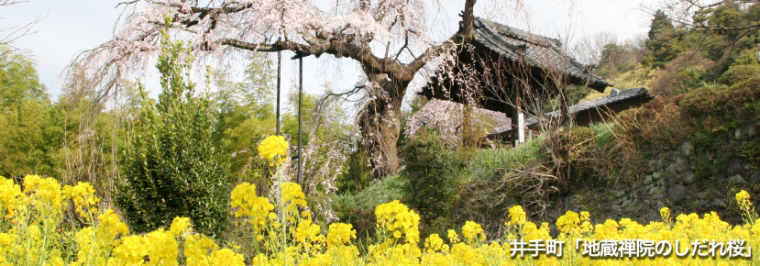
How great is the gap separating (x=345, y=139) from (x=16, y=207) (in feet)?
29.9

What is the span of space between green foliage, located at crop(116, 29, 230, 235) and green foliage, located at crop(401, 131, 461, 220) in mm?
3651

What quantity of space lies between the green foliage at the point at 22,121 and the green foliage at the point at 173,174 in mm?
13946

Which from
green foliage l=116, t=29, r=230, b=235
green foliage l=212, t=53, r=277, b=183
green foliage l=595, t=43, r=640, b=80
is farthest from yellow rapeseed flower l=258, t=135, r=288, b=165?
green foliage l=595, t=43, r=640, b=80

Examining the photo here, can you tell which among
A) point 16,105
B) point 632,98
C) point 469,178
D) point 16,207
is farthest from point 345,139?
point 16,105

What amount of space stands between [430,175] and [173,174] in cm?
437

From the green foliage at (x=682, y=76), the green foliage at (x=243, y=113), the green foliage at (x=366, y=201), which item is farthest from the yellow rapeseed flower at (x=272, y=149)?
the green foliage at (x=682, y=76)

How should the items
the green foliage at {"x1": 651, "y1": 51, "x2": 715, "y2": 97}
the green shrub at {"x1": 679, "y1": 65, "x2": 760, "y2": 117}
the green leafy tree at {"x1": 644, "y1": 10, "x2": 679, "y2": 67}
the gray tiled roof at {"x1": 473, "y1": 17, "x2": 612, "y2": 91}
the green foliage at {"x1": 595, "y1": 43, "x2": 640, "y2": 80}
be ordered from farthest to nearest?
the green foliage at {"x1": 595, "y1": 43, "x2": 640, "y2": 80} < the green leafy tree at {"x1": 644, "y1": 10, "x2": 679, "y2": 67} < the green foliage at {"x1": 651, "y1": 51, "x2": 715, "y2": 97} < the gray tiled roof at {"x1": 473, "y1": 17, "x2": 612, "y2": 91} < the green shrub at {"x1": 679, "y1": 65, "x2": 760, "y2": 117}

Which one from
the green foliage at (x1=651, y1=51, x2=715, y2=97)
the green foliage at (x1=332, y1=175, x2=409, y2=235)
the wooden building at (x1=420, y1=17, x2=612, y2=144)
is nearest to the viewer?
the wooden building at (x1=420, y1=17, x2=612, y2=144)

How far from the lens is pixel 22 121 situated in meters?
17.5

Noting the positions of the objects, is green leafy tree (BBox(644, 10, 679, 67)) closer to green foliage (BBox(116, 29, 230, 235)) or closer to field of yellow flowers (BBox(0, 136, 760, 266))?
green foliage (BBox(116, 29, 230, 235))

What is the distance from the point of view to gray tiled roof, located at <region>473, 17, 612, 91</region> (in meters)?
8.23

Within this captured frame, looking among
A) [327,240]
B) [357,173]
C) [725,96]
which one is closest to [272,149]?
[327,240]

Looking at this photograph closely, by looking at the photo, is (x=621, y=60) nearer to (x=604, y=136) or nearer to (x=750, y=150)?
(x=604, y=136)

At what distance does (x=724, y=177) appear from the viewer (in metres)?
5.96
